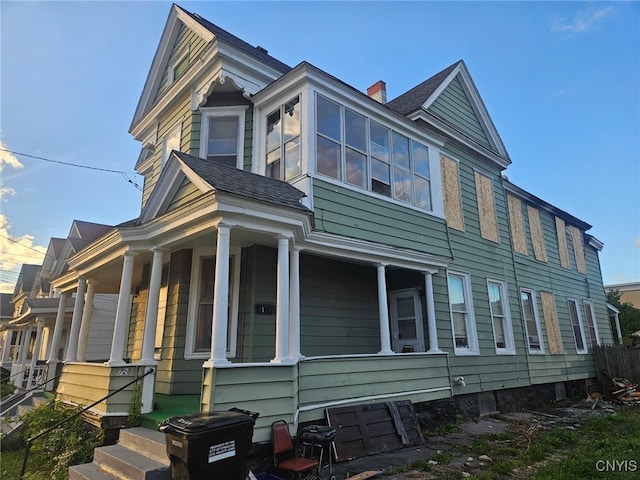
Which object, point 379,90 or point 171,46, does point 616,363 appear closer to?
point 379,90

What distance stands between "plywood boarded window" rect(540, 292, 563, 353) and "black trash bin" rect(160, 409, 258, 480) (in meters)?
11.8

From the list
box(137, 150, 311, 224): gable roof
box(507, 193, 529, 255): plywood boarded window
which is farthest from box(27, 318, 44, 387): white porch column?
box(507, 193, 529, 255): plywood boarded window

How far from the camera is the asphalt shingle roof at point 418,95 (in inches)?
407

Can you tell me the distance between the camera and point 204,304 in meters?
7.38

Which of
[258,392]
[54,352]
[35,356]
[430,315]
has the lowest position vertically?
[258,392]

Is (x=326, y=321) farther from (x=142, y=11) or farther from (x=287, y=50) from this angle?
(x=287, y=50)

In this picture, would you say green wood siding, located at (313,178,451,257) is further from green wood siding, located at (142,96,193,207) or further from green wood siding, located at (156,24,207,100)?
green wood siding, located at (156,24,207,100)

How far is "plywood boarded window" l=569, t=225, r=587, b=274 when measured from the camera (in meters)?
15.8

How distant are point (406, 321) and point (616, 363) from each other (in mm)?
10033

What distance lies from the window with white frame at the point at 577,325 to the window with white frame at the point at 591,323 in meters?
0.80

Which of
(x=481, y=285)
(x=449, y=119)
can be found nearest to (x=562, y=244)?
(x=481, y=285)

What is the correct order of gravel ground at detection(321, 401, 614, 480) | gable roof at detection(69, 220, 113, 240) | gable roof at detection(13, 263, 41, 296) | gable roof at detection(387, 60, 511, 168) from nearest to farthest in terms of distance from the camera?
gravel ground at detection(321, 401, 614, 480) < gable roof at detection(387, 60, 511, 168) < gable roof at detection(69, 220, 113, 240) < gable roof at detection(13, 263, 41, 296)

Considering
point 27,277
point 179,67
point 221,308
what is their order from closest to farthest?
point 221,308
point 179,67
point 27,277

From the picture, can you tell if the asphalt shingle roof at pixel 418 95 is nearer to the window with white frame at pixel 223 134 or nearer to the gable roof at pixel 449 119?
the gable roof at pixel 449 119
